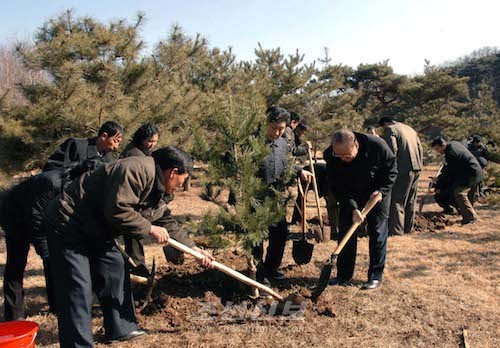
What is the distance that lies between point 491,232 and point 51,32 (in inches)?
330

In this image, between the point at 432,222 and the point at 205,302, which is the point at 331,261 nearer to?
the point at 205,302

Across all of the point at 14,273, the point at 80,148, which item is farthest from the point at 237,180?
the point at 14,273

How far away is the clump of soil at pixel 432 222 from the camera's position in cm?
674

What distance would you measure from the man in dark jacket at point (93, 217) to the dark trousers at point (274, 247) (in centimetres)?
147

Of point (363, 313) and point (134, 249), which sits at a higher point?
point (134, 249)

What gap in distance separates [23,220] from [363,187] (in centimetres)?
303

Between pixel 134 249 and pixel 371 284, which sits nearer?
pixel 134 249

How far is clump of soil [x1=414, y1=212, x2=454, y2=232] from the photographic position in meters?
6.74

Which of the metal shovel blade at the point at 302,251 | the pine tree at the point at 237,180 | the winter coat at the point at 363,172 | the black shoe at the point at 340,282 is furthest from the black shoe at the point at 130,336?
the winter coat at the point at 363,172

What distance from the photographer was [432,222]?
7.09 meters

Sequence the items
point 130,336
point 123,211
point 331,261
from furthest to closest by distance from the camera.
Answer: point 331,261, point 130,336, point 123,211

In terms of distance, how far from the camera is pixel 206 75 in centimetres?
1216

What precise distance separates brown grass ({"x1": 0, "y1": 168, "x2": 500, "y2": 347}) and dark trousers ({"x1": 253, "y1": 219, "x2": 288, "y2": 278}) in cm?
25

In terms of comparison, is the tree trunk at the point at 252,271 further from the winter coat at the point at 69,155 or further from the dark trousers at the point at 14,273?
the dark trousers at the point at 14,273
